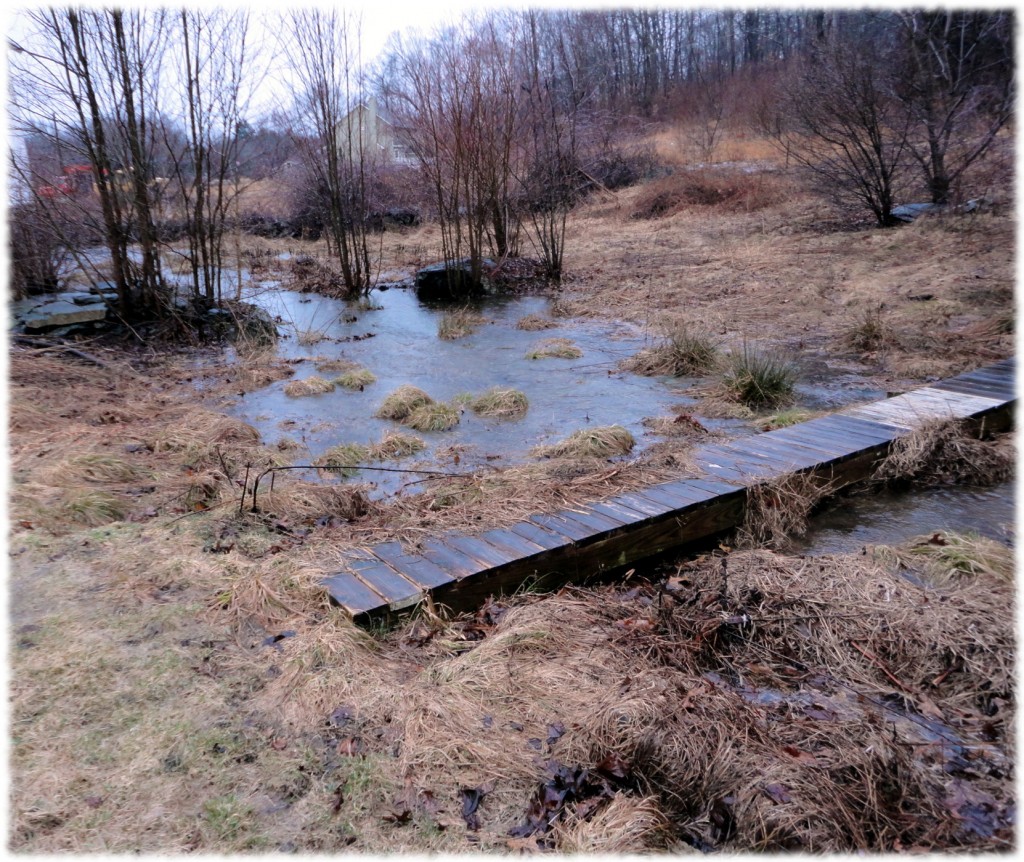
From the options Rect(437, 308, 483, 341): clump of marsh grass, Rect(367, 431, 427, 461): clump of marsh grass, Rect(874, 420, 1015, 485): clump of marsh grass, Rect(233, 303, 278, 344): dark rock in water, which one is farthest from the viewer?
Rect(437, 308, 483, 341): clump of marsh grass

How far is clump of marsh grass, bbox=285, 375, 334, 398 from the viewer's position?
25.5 ft

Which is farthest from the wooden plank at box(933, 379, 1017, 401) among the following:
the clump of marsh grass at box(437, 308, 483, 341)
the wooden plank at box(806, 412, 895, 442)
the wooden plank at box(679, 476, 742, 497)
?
the clump of marsh grass at box(437, 308, 483, 341)

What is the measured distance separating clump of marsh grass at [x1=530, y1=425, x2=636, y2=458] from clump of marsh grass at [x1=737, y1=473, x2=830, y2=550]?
50.8 inches

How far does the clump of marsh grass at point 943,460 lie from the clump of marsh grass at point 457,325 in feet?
20.5

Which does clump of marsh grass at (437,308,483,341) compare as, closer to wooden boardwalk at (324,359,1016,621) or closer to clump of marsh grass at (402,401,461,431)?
clump of marsh grass at (402,401,461,431)

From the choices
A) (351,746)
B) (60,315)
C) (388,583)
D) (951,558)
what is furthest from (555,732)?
(60,315)

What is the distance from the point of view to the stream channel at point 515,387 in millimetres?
4840

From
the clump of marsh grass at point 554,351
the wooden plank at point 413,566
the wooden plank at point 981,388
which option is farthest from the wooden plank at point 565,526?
the clump of marsh grass at point 554,351

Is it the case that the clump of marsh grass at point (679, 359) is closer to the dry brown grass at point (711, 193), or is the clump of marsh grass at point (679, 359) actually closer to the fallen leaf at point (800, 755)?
the fallen leaf at point (800, 755)

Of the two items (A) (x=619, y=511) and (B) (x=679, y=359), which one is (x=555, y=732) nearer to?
(A) (x=619, y=511)

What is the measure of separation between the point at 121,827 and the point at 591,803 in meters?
1.30

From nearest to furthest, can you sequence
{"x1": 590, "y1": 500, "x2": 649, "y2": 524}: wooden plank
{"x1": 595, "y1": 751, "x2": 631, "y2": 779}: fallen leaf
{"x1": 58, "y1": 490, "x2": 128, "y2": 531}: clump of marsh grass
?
1. {"x1": 595, "y1": 751, "x2": 631, "y2": 779}: fallen leaf
2. {"x1": 590, "y1": 500, "x2": 649, "y2": 524}: wooden plank
3. {"x1": 58, "y1": 490, "x2": 128, "y2": 531}: clump of marsh grass

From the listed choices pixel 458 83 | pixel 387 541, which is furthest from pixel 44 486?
pixel 458 83

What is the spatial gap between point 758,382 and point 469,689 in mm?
4961
